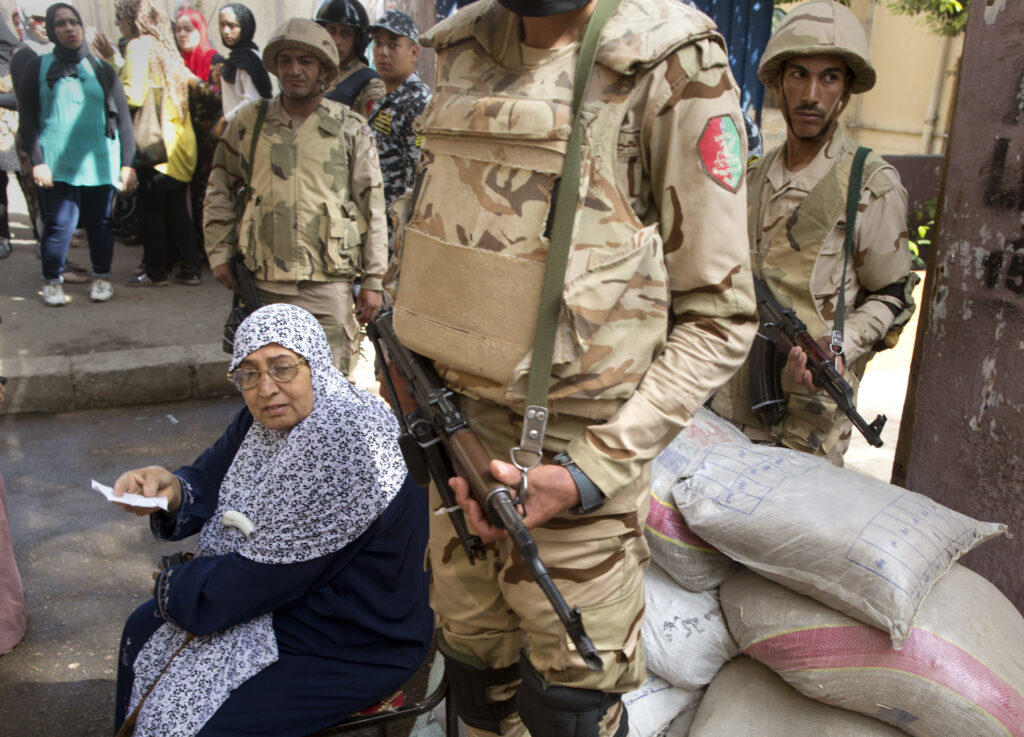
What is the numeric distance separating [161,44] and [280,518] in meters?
6.04

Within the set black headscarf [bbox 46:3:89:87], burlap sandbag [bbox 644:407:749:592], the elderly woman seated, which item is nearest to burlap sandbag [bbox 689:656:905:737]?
burlap sandbag [bbox 644:407:749:592]

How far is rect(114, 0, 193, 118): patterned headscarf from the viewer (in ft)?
22.3

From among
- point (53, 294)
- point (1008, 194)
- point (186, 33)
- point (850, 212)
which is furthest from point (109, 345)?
point (1008, 194)

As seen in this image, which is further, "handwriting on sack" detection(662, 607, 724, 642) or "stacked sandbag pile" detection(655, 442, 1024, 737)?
"handwriting on sack" detection(662, 607, 724, 642)

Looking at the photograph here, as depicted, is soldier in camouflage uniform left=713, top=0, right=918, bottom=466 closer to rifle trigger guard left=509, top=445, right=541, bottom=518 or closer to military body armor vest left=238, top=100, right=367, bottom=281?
rifle trigger guard left=509, top=445, right=541, bottom=518

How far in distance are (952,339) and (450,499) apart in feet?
5.59

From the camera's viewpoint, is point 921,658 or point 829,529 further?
point 829,529

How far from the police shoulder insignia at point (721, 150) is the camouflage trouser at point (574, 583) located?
542 mm

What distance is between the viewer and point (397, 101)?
4535 millimetres

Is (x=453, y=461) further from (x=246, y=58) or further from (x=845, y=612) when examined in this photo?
(x=246, y=58)

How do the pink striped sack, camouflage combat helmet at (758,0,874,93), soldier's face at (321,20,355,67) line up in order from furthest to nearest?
soldier's face at (321,20,355,67), camouflage combat helmet at (758,0,874,93), the pink striped sack

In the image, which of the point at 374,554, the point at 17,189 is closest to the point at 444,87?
the point at 374,554

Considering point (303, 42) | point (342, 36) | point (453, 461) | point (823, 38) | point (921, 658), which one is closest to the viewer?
point (453, 461)

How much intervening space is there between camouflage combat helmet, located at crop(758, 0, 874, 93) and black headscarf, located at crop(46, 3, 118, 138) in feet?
17.0
